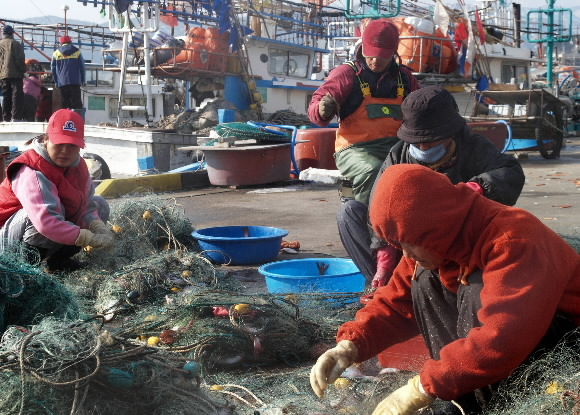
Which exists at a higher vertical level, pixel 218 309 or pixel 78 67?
pixel 78 67

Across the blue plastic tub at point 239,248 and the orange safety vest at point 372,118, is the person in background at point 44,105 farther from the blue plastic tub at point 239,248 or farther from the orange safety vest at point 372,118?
the orange safety vest at point 372,118

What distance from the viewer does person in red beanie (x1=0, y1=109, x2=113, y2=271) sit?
4762 millimetres

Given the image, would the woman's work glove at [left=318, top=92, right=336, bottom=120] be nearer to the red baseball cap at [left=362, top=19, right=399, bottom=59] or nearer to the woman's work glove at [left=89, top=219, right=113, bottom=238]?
the red baseball cap at [left=362, top=19, right=399, bottom=59]

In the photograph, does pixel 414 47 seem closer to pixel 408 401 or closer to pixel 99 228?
pixel 99 228

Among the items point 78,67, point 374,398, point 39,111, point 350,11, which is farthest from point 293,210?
point 350,11

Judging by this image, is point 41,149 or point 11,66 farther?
point 11,66

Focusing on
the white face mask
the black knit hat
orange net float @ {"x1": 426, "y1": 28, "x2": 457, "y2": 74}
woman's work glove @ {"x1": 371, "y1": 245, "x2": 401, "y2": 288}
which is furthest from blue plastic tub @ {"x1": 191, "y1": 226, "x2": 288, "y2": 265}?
orange net float @ {"x1": 426, "y1": 28, "x2": 457, "y2": 74}

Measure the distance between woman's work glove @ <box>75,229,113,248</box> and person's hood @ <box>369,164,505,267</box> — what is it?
2.90 m

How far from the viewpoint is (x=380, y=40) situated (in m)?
4.75

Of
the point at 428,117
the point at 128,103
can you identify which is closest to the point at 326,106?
the point at 428,117

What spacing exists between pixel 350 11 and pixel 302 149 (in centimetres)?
1247

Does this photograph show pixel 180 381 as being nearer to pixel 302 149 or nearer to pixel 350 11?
pixel 302 149

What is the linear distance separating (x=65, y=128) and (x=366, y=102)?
6.09 feet

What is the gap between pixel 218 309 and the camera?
3924 mm
